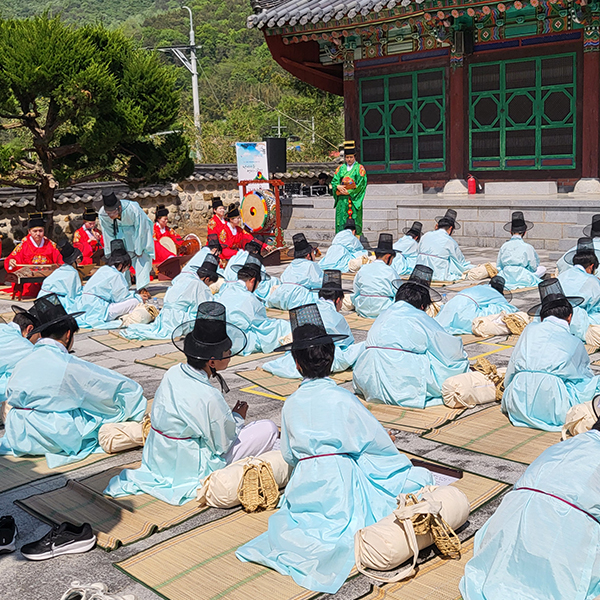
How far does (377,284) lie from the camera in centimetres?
849

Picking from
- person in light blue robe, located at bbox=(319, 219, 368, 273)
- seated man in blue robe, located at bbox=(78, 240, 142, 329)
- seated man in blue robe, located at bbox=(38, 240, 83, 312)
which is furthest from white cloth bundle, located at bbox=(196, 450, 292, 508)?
person in light blue robe, located at bbox=(319, 219, 368, 273)

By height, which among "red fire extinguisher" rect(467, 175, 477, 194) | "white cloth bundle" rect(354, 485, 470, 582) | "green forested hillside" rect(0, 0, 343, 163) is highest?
"green forested hillside" rect(0, 0, 343, 163)

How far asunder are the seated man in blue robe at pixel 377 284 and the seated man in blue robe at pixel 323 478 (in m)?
4.86

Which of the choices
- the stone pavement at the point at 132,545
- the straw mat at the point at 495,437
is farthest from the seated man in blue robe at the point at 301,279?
→ the straw mat at the point at 495,437

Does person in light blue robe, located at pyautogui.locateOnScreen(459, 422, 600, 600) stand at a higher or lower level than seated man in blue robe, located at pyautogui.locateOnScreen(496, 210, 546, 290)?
lower

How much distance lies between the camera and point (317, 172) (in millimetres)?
24906

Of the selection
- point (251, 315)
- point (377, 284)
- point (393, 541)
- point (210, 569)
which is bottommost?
point (210, 569)

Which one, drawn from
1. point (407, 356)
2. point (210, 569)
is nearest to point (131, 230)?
point (407, 356)

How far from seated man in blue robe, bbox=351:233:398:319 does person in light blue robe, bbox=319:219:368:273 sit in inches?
114

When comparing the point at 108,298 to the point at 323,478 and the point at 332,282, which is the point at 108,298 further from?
the point at 323,478

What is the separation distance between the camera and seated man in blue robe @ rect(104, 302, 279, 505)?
13.0 feet

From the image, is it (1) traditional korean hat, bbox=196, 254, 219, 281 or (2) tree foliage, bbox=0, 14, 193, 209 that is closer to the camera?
(1) traditional korean hat, bbox=196, 254, 219, 281

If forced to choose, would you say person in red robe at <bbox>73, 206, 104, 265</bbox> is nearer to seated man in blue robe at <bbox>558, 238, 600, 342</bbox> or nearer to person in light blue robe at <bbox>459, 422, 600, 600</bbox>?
seated man in blue robe at <bbox>558, 238, 600, 342</bbox>

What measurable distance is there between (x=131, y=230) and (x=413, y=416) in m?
6.16
